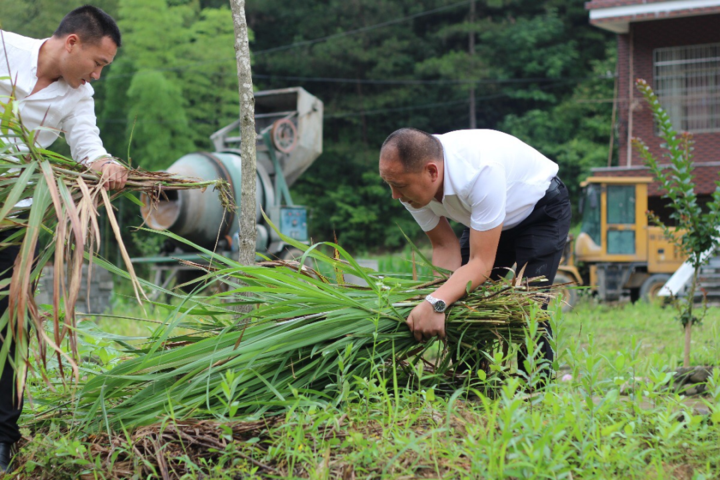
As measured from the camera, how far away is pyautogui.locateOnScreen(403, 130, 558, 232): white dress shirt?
2.59m

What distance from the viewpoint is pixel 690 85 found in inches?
627

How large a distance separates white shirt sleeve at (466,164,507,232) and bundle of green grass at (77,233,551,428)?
249 millimetres

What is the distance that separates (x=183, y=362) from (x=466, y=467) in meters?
1.04

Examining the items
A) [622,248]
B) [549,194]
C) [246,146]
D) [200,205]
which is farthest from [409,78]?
[549,194]

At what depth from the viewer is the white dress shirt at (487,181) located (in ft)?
8.50

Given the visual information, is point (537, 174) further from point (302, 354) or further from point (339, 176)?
point (339, 176)

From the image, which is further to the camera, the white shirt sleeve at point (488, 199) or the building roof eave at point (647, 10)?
the building roof eave at point (647, 10)

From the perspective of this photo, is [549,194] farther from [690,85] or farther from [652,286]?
[690,85]

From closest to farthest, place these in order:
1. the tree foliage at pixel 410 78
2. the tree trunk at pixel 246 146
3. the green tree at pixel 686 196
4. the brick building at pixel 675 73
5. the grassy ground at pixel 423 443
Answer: the grassy ground at pixel 423 443 < the tree trunk at pixel 246 146 < the green tree at pixel 686 196 < the brick building at pixel 675 73 < the tree foliage at pixel 410 78

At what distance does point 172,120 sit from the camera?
1912 centimetres

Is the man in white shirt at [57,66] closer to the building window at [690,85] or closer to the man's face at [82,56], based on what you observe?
the man's face at [82,56]

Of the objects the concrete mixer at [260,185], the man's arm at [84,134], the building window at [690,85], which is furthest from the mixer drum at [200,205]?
the building window at [690,85]

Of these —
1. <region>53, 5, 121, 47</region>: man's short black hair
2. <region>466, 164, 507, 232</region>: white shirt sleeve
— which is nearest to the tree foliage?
<region>53, 5, 121, 47</region>: man's short black hair

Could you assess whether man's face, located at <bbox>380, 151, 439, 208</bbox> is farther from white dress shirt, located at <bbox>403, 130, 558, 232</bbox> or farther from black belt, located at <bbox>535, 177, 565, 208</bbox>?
black belt, located at <bbox>535, 177, 565, 208</bbox>
